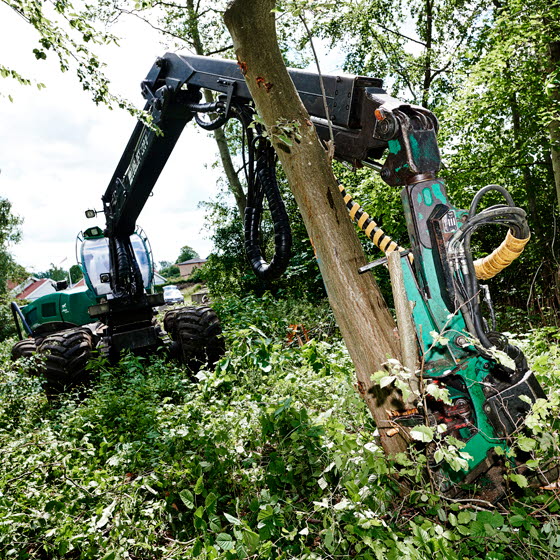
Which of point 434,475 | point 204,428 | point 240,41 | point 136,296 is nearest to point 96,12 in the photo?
point 136,296

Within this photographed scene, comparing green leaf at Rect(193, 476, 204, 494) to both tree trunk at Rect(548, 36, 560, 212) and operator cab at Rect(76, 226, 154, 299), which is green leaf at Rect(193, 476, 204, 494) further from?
tree trunk at Rect(548, 36, 560, 212)

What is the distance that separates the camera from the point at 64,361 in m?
5.96

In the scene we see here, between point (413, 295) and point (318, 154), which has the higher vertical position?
point (318, 154)

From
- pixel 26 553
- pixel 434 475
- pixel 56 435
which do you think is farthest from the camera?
pixel 56 435

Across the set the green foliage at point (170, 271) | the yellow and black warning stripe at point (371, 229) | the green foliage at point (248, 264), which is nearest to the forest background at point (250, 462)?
the yellow and black warning stripe at point (371, 229)

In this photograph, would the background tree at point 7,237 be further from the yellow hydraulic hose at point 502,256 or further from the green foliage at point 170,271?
the green foliage at point 170,271

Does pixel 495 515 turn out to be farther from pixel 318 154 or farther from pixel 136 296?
pixel 136 296

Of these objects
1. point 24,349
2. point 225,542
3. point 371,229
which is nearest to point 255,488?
point 225,542

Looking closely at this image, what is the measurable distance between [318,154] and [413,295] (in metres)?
1.06

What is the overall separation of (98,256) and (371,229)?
526cm

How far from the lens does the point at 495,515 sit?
87.7 inches

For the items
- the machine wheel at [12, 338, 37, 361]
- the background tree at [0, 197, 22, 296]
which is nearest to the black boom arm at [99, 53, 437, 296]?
the machine wheel at [12, 338, 37, 361]

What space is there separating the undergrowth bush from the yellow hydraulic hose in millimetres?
779

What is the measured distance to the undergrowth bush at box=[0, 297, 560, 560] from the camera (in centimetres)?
225
